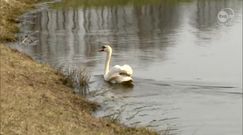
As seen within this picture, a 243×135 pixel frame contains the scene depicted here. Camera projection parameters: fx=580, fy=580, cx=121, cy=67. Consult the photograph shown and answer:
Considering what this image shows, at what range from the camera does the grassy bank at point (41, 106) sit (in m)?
9.61

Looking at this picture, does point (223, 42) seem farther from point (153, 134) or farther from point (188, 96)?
point (153, 134)

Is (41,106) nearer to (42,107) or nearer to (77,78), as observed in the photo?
(42,107)

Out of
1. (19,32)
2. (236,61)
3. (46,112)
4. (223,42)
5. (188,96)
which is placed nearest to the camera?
(46,112)

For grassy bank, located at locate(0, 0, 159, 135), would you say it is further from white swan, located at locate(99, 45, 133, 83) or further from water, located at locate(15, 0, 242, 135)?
white swan, located at locate(99, 45, 133, 83)

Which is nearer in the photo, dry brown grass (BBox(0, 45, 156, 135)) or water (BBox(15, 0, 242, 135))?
dry brown grass (BBox(0, 45, 156, 135))

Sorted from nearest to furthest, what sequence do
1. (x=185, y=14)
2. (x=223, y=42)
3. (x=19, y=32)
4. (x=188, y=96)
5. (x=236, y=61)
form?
(x=188, y=96), (x=236, y=61), (x=223, y=42), (x=19, y=32), (x=185, y=14)

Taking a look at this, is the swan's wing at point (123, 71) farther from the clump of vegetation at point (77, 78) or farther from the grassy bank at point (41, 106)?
the grassy bank at point (41, 106)

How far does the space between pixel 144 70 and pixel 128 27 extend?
38.5 feet

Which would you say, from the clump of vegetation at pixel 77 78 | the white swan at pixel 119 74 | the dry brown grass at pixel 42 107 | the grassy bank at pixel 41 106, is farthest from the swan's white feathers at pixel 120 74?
the dry brown grass at pixel 42 107

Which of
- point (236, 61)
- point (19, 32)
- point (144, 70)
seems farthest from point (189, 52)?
point (19, 32)

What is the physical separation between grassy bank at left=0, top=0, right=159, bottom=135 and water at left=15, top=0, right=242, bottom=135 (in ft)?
2.79

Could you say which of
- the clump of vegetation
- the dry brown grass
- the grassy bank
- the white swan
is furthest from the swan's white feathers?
the dry brown grass

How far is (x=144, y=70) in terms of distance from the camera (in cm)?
1747

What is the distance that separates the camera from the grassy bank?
9.61m
